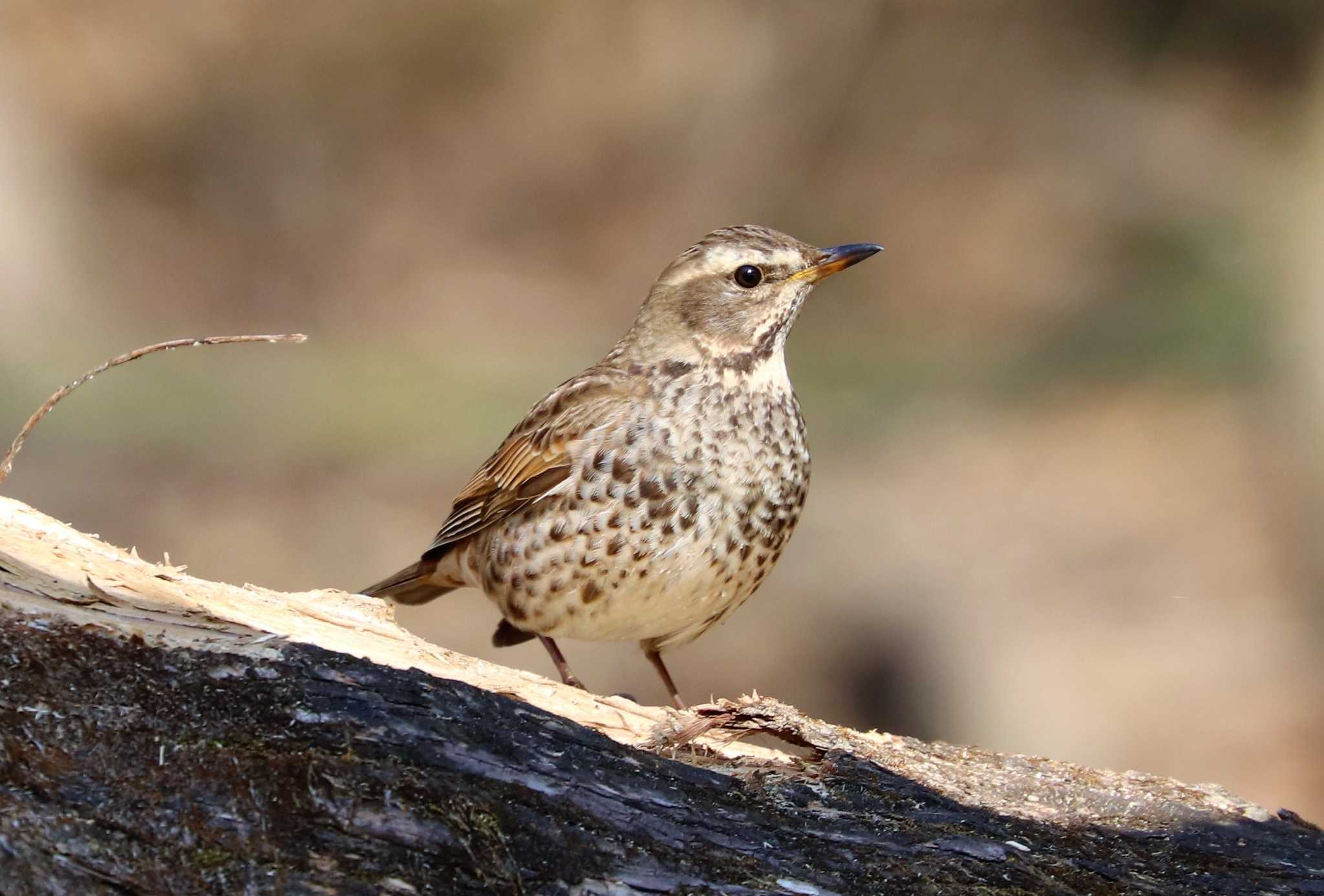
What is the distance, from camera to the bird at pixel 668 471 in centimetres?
539

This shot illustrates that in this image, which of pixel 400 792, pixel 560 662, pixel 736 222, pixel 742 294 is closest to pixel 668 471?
pixel 742 294

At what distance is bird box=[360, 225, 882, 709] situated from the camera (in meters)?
5.39

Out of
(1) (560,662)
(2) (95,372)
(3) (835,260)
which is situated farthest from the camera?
(1) (560,662)

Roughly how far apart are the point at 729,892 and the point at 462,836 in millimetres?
620

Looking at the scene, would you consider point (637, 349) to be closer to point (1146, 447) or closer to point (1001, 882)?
point (1001, 882)

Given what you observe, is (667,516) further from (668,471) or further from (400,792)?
(400,792)

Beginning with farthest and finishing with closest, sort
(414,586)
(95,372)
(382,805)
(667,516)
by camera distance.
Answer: (414,586)
(667,516)
(95,372)
(382,805)

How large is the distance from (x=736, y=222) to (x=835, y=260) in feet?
22.9

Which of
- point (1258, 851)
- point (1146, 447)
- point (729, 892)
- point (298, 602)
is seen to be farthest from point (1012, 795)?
point (1146, 447)

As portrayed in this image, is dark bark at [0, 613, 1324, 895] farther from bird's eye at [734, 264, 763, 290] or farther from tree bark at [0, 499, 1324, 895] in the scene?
bird's eye at [734, 264, 763, 290]

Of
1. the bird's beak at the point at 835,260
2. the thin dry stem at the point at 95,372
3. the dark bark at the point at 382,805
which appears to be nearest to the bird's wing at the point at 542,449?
the bird's beak at the point at 835,260

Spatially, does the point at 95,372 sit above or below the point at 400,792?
above

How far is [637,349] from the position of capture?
6043 millimetres

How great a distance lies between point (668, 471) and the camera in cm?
541
